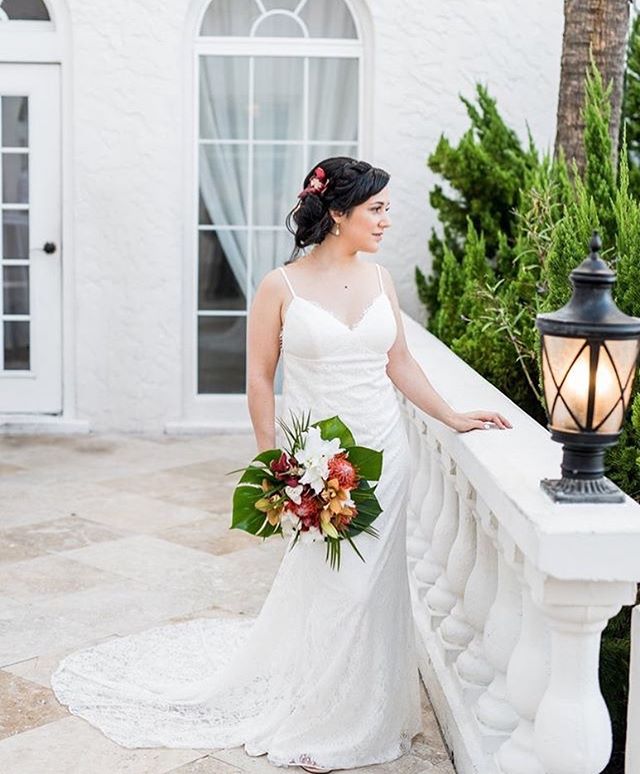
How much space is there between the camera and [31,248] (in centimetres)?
852

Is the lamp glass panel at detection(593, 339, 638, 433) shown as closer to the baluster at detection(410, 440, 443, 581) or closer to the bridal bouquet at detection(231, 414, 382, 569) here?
the bridal bouquet at detection(231, 414, 382, 569)

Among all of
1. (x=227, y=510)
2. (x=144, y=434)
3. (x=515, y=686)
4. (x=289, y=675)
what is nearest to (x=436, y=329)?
(x=227, y=510)

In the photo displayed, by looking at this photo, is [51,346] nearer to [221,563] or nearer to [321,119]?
[321,119]

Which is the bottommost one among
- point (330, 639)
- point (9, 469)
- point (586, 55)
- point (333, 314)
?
point (9, 469)

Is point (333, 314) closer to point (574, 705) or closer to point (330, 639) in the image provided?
point (330, 639)

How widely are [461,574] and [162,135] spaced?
5.31 m

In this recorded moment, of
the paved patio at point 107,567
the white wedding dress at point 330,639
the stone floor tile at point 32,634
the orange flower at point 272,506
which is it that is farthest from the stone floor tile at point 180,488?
the orange flower at point 272,506

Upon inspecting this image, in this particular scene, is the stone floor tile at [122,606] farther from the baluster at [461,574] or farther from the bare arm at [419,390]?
the bare arm at [419,390]

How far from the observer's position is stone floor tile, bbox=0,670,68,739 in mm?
3770

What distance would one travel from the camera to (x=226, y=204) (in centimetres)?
862

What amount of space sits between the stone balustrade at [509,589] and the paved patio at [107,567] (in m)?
0.30

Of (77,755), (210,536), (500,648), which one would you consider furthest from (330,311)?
(210,536)

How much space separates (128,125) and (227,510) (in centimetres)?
299

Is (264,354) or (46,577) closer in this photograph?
(264,354)
